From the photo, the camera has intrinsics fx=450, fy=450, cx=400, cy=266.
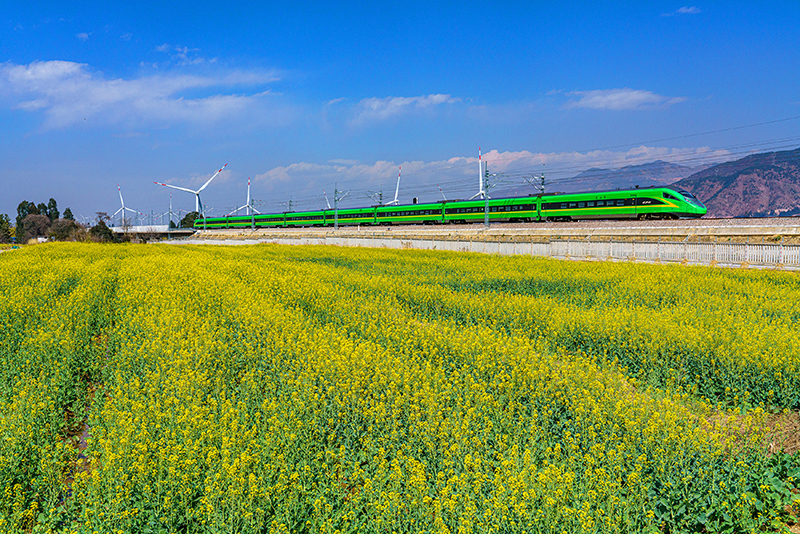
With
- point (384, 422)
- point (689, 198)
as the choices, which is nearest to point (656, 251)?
point (689, 198)

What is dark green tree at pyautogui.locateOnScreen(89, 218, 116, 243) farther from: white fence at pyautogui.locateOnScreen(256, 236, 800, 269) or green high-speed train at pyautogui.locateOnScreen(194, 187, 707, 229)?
white fence at pyautogui.locateOnScreen(256, 236, 800, 269)

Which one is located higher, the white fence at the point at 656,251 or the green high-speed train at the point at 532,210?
the green high-speed train at the point at 532,210

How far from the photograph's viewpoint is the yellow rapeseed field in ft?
12.5

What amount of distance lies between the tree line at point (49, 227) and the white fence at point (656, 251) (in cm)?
7714

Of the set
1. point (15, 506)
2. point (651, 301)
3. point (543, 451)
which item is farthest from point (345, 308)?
point (651, 301)

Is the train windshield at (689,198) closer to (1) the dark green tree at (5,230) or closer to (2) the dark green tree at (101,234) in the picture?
(2) the dark green tree at (101,234)

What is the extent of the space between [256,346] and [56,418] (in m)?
3.06

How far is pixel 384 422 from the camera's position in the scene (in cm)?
529

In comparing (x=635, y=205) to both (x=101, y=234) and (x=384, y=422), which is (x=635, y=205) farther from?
(x=101, y=234)

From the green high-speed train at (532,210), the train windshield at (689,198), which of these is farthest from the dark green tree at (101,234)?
the train windshield at (689,198)

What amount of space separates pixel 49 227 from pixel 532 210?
124m

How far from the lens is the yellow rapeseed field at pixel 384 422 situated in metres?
3.82

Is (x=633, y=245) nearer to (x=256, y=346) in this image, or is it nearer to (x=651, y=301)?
(x=651, y=301)

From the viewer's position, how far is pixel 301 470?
4.30 metres
